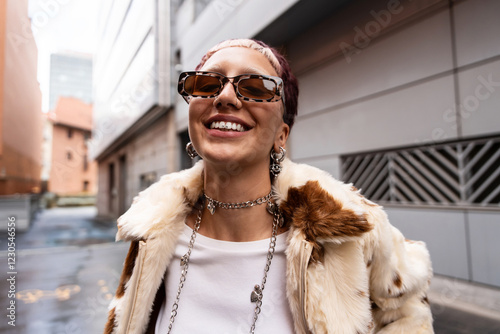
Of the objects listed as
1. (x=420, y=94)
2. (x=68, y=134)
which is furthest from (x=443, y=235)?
(x=68, y=134)

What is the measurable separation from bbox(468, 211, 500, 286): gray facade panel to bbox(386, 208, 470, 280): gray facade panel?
10cm

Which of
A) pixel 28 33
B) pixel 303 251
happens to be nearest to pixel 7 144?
pixel 28 33

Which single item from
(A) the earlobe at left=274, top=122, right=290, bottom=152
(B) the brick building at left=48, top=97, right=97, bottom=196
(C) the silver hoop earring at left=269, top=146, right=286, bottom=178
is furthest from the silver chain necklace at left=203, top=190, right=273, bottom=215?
(B) the brick building at left=48, top=97, right=97, bottom=196

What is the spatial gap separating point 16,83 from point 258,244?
11.9 feet

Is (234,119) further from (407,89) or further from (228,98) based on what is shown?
(407,89)

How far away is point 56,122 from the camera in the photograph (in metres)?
23.2

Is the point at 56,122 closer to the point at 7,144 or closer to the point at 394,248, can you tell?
the point at 7,144

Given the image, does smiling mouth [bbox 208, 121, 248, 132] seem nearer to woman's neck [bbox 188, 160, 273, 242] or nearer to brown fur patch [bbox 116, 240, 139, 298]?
woman's neck [bbox 188, 160, 273, 242]

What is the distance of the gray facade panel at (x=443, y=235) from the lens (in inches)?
147

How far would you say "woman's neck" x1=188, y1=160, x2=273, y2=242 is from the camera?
119cm

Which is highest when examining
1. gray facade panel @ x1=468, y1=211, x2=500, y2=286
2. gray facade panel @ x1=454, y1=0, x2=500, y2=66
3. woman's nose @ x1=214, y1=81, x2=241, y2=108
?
gray facade panel @ x1=454, y1=0, x2=500, y2=66

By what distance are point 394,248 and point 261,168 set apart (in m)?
0.64

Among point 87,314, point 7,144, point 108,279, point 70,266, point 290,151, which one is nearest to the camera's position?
point 87,314

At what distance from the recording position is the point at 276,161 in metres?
1.33
